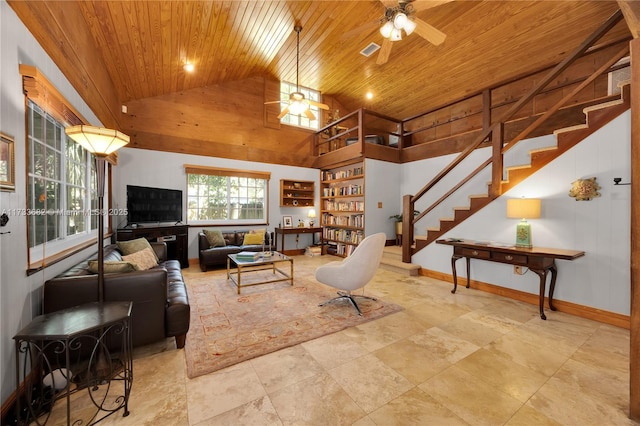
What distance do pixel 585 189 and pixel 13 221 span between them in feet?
16.4

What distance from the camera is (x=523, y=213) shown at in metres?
3.05

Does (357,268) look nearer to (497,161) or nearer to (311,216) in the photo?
(497,161)

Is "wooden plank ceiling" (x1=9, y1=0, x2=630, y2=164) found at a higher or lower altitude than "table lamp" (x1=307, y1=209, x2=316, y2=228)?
higher

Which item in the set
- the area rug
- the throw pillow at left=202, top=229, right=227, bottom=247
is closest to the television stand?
the throw pillow at left=202, top=229, right=227, bottom=247

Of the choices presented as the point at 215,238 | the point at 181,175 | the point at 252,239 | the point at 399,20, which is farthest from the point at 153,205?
the point at 399,20

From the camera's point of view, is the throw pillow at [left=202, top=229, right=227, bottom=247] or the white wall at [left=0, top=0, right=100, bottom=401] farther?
the throw pillow at [left=202, top=229, right=227, bottom=247]

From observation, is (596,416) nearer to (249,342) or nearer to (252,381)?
(252,381)

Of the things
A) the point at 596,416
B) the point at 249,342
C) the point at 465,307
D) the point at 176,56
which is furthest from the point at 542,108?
the point at 176,56

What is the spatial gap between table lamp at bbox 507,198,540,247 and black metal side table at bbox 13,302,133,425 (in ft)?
12.9

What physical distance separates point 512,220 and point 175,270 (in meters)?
4.58

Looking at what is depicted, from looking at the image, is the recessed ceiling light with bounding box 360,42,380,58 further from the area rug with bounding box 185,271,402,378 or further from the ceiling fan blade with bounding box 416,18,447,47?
the area rug with bounding box 185,271,402,378

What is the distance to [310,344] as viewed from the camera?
7.48ft

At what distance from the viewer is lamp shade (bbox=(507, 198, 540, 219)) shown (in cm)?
301

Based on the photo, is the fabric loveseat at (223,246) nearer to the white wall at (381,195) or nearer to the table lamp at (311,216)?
the table lamp at (311,216)
